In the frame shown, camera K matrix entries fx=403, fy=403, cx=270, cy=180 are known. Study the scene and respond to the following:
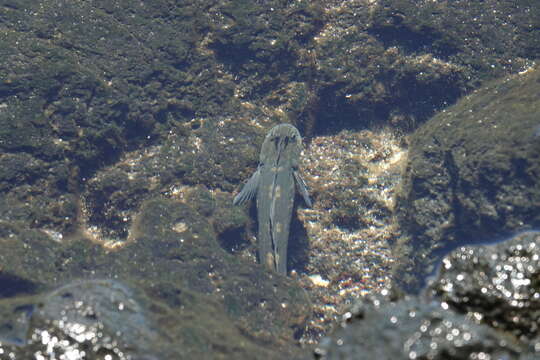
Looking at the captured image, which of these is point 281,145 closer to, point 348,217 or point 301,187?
point 301,187

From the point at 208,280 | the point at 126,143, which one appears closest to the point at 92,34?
the point at 126,143

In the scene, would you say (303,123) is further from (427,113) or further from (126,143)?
(126,143)

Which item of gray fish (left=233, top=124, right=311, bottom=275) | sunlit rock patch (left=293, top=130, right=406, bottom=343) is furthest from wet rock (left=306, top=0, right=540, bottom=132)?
gray fish (left=233, top=124, right=311, bottom=275)

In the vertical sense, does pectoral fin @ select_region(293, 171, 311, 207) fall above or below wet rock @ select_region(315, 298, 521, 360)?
below

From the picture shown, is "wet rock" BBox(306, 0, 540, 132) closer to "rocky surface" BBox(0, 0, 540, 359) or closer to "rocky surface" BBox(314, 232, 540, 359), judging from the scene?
"rocky surface" BBox(0, 0, 540, 359)

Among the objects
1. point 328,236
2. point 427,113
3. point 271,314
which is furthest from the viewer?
point 427,113
